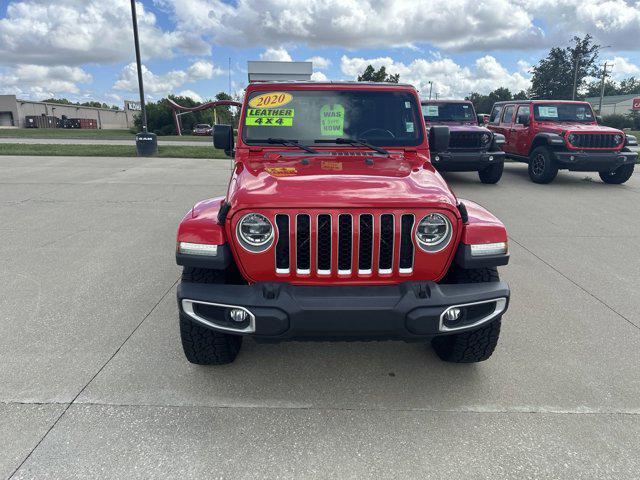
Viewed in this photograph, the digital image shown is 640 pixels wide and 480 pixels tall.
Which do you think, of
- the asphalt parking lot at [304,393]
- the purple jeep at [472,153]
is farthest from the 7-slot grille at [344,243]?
the purple jeep at [472,153]

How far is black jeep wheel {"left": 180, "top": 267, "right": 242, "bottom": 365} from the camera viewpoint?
2.69 m

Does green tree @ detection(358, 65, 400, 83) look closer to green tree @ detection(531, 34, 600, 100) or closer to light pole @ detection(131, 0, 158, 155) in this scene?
light pole @ detection(131, 0, 158, 155)

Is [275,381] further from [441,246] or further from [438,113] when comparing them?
[438,113]

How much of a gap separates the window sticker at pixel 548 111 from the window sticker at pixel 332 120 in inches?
367

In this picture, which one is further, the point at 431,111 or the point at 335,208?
the point at 431,111

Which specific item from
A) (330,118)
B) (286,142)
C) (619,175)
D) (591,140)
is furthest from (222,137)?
(619,175)

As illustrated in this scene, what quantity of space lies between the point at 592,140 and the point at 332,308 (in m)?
10.1

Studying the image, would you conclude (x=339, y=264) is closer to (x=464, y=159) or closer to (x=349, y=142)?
(x=349, y=142)

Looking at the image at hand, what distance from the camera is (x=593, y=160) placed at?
32.9 feet

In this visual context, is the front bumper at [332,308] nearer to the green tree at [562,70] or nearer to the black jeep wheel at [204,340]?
the black jeep wheel at [204,340]

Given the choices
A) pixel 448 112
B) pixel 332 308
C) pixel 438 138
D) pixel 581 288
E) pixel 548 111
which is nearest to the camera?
pixel 332 308

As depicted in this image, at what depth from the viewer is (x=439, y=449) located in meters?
2.34

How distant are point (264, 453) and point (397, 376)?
1049 millimetres

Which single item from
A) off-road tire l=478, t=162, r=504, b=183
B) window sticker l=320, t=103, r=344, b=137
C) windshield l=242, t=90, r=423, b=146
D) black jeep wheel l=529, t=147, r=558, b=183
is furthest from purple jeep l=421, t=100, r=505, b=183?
window sticker l=320, t=103, r=344, b=137
